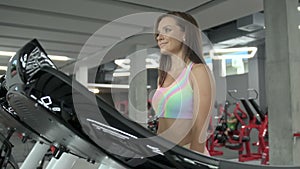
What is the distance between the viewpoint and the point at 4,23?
17.4 ft

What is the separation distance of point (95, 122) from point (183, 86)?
0.59 metres

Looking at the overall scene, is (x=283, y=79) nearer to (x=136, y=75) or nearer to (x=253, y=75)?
(x=136, y=75)

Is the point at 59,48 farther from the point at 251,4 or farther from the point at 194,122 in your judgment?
the point at 194,122

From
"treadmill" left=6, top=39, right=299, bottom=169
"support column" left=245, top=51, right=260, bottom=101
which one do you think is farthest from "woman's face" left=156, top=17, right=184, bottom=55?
"support column" left=245, top=51, right=260, bottom=101

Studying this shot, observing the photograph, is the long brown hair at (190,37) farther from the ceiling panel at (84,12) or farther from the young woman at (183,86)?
the ceiling panel at (84,12)

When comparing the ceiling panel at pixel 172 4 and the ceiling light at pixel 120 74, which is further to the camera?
the ceiling panel at pixel 172 4

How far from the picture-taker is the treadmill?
42 cm

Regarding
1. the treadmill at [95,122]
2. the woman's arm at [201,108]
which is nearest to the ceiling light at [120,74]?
the woman's arm at [201,108]

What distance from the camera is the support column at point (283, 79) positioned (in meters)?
3.40

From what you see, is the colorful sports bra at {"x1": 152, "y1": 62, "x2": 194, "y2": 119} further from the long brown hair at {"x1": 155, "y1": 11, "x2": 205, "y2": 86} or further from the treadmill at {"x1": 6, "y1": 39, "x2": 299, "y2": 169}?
the treadmill at {"x1": 6, "y1": 39, "x2": 299, "y2": 169}

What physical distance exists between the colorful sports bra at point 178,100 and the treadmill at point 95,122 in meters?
0.50

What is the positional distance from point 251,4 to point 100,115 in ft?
13.9

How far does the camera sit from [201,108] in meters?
0.90

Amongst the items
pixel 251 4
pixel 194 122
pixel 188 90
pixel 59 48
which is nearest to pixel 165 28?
pixel 188 90
